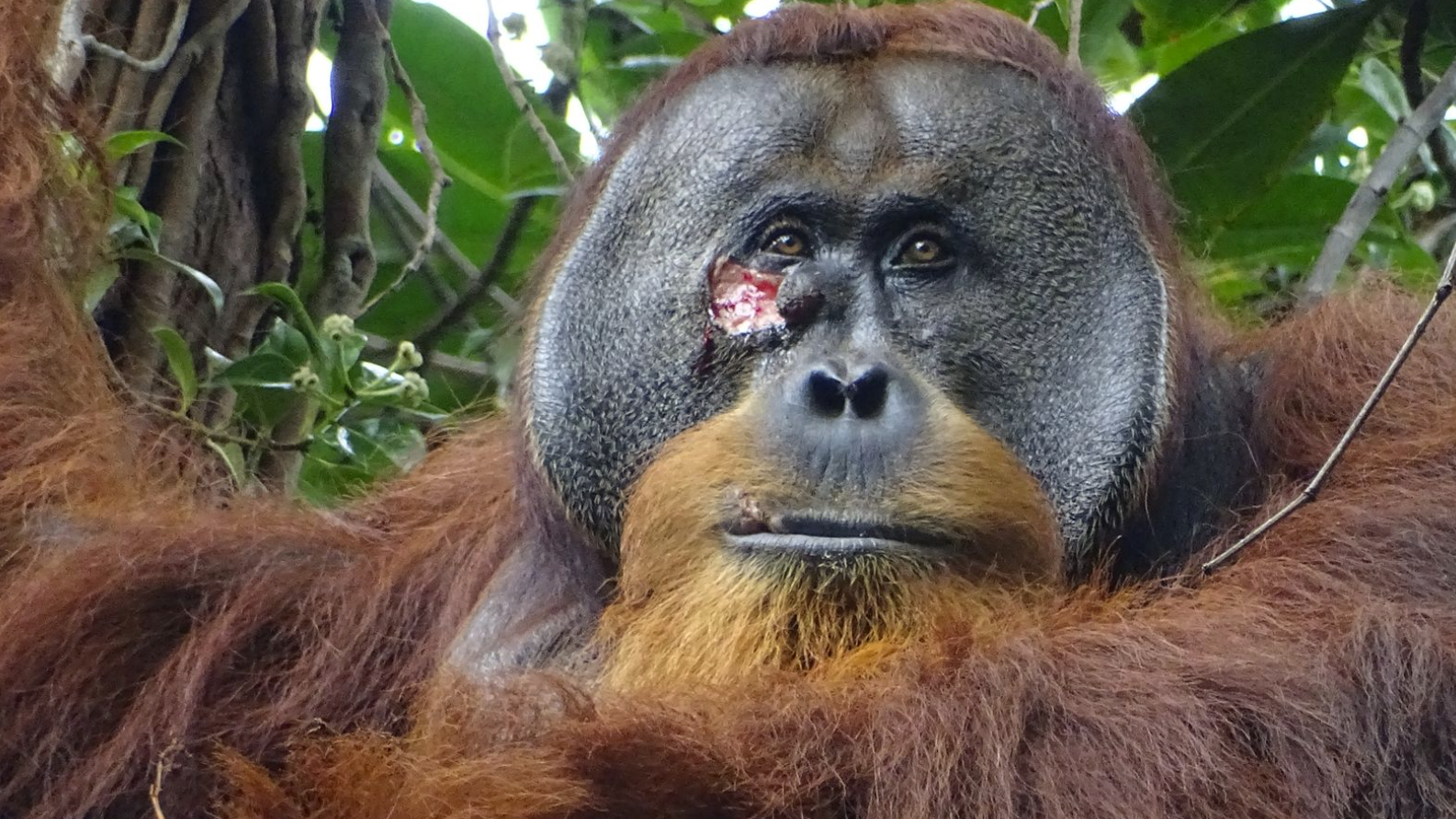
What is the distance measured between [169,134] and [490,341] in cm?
73

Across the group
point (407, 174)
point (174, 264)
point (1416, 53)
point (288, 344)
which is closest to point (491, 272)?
point (407, 174)

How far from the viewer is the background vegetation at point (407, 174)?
3.15 meters

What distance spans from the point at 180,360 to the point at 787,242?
105cm

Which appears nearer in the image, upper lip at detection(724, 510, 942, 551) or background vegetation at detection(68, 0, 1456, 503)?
upper lip at detection(724, 510, 942, 551)

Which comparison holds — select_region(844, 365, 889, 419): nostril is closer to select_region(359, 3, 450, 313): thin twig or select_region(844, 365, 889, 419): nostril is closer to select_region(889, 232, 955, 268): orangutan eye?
select_region(889, 232, 955, 268): orangutan eye

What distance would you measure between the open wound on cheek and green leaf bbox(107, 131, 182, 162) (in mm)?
951

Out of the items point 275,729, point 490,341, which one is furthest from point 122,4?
point 275,729

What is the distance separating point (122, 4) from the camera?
313 centimetres

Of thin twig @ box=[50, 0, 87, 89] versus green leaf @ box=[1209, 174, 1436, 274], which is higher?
thin twig @ box=[50, 0, 87, 89]

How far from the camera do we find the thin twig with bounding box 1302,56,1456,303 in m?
3.15

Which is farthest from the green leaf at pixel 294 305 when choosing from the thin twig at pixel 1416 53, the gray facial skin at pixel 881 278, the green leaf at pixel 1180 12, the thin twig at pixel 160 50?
the thin twig at pixel 1416 53

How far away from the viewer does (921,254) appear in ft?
8.56

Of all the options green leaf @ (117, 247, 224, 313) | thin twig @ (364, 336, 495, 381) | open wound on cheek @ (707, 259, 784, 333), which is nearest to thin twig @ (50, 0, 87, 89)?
green leaf @ (117, 247, 224, 313)

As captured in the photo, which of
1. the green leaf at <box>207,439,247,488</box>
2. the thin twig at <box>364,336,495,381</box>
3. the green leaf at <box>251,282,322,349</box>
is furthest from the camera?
the thin twig at <box>364,336,495,381</box>
